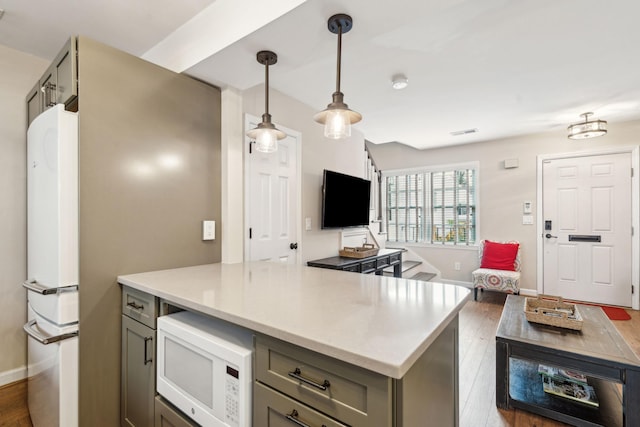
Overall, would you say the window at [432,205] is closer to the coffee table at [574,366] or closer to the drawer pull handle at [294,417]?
the coffee table at [574,366]

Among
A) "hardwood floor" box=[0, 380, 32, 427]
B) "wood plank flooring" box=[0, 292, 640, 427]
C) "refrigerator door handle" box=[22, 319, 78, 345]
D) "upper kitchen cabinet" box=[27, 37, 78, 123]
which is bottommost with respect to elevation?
"hardwood floor" box=[0, 380, 32, 427]

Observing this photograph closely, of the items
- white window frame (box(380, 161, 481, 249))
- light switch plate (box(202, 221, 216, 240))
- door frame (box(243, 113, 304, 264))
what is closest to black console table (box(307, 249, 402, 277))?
door frame (box(243, 113, 304, 264))

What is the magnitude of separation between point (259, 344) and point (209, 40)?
175 cm

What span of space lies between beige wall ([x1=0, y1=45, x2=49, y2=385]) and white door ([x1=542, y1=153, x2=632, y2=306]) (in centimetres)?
610

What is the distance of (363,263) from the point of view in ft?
11.1

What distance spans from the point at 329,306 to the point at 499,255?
14.5ft

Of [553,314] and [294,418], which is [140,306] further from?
[553,314]

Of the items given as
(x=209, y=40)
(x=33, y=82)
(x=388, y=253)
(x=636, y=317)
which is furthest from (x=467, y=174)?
(x=33, y=82)

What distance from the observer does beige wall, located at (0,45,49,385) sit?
2215mm

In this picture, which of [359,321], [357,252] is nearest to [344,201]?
[357,252]

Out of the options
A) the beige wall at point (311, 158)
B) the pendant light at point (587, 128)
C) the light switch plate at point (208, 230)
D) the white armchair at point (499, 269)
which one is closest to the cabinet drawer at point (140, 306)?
the light switch plate at point (208, 230)

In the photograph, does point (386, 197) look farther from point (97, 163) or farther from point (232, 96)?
point (97, 163)

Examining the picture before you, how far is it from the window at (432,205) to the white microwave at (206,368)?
16.0ft

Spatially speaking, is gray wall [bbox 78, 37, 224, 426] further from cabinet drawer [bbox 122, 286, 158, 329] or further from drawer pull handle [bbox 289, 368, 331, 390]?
drawer pull handle [bbox 289, 368, 331, 390]
